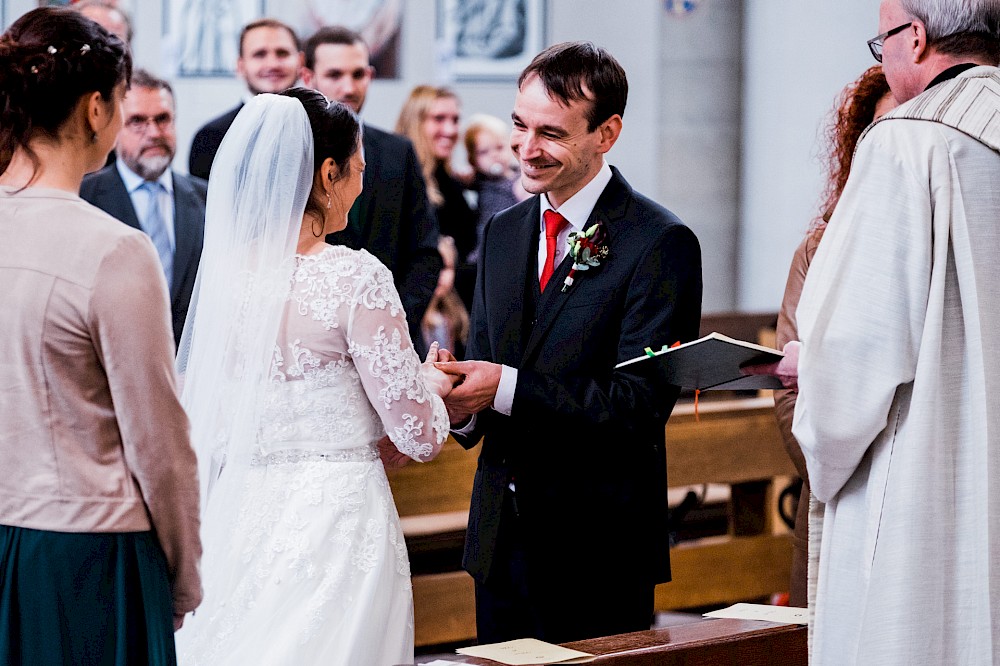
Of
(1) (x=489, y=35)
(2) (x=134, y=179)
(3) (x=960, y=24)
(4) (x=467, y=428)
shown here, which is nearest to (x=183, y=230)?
(2) (x=134, y=179)

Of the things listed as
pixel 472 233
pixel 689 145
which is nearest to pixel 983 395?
pixel 472 233

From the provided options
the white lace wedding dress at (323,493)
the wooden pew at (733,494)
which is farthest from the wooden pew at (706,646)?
the wooden pew at (733,494)

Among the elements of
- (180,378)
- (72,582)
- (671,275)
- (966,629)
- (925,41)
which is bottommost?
(966,629)

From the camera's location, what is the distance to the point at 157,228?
4.98 m

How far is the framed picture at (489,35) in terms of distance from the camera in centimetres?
834

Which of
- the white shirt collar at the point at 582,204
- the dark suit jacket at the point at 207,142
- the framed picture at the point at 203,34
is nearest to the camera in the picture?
the white shirt collar at the point at 582,204

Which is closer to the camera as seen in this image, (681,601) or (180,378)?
(180,378)

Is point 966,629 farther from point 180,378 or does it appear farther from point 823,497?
point 180,378

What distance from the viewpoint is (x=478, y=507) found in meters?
2.96

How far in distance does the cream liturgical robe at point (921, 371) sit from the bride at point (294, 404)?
3.05 feet

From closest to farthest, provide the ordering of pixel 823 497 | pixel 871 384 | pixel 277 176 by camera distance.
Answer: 1. pixel 871 384
2. pixel 823 497
3. pixel 277 176

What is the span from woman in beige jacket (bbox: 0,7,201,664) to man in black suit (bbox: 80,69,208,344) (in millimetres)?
2787

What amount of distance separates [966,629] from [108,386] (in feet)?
5.11

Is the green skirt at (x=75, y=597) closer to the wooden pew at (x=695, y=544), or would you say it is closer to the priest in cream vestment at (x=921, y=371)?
the priest in cream vestment at (x=921, y=371)
